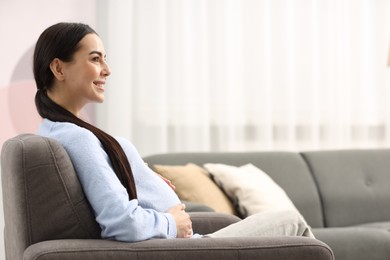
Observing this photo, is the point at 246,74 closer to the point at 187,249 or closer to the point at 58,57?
the point at 58,57

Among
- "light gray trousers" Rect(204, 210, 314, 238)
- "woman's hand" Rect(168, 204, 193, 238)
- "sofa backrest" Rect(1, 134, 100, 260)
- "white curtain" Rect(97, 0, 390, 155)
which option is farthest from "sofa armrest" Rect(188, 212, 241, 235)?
"white curtain" Rect(97, 0, 390, 155)

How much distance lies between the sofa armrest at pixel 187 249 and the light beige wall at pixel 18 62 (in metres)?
2.46

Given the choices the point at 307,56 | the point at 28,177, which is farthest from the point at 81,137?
the point at 307,56

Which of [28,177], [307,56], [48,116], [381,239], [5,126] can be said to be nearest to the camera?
[28,177]

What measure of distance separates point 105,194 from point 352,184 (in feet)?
8.04

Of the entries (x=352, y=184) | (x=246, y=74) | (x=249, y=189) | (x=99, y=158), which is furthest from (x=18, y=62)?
(x=99, y=158)

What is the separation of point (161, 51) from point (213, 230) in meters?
2.04

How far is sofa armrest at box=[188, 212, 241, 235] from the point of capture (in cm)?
260

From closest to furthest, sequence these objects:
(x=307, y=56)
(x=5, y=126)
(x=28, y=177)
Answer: (x=28, y=177) → (x=5, y=126) → (x=307, y=56)

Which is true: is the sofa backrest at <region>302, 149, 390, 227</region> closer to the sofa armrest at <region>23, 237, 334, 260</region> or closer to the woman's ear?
the sofa armrest at <region>23, 237, 334, 260</region>

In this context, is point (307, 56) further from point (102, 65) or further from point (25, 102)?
point (102, 65)

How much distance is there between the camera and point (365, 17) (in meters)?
4.80

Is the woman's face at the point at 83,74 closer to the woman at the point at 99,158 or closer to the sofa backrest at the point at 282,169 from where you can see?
the woman at the point at 99,158

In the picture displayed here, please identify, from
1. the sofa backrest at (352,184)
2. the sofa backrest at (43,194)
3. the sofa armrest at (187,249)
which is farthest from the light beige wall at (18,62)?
the sofa armrest at (187,249)
